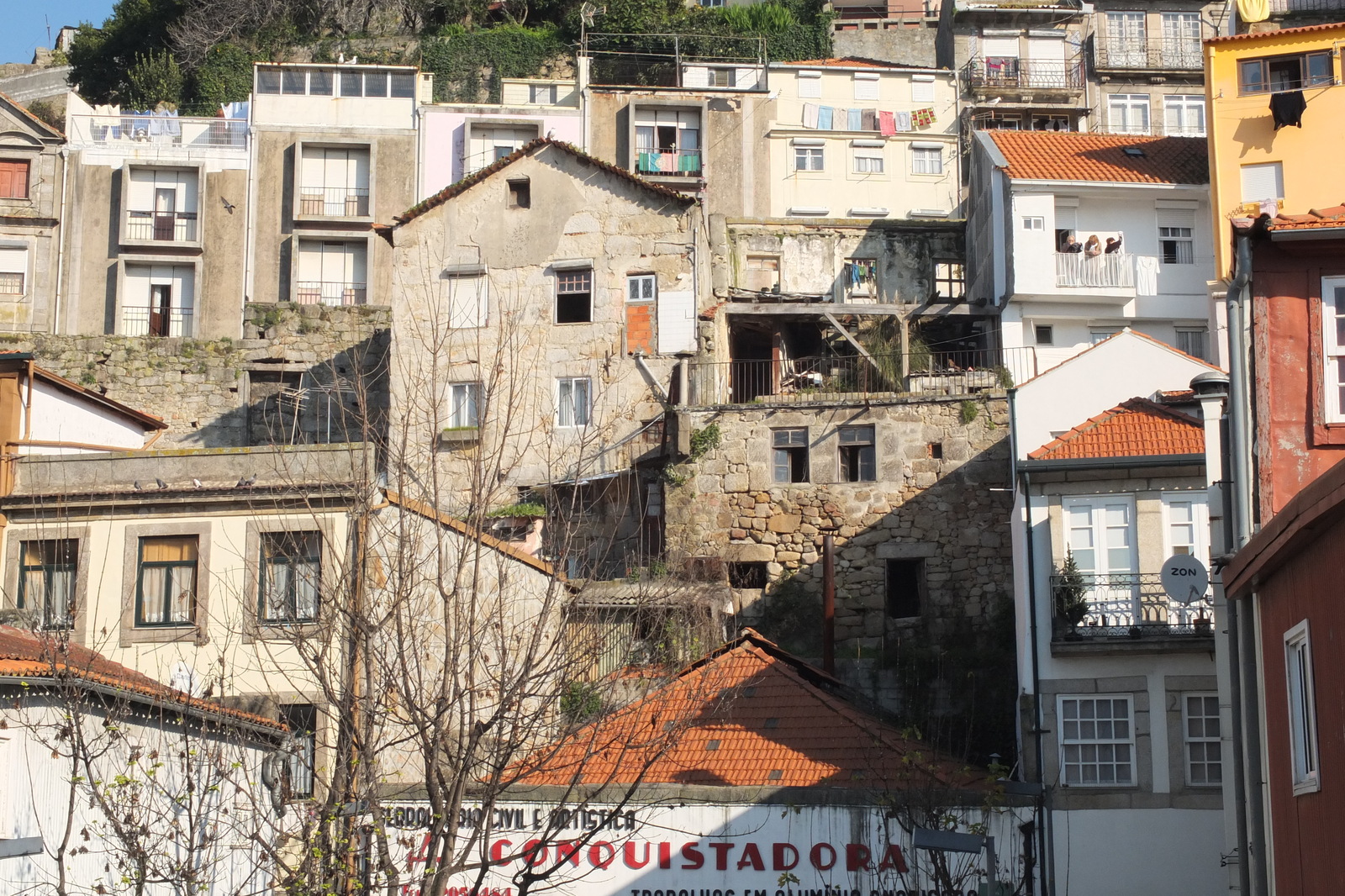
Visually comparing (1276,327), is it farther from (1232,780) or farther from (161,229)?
(161,229)

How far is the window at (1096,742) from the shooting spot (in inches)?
941

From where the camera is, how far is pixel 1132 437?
25312mm

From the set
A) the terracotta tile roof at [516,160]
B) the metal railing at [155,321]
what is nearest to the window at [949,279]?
the terracotta tile roof at [516,160]

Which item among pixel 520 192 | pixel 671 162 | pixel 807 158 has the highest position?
pixel 807 158

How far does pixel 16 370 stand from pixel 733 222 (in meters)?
20.2

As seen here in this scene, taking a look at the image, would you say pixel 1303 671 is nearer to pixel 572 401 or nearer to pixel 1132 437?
pixel 1132 437

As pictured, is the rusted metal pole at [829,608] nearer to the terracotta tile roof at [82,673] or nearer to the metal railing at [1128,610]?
the metal railing at [1128,610]

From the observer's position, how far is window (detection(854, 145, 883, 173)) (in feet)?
164

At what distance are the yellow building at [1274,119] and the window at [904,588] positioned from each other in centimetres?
1099

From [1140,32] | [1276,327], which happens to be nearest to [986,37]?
[1140,32]

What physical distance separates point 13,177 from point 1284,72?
34.5 metres

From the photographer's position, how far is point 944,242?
142 ft

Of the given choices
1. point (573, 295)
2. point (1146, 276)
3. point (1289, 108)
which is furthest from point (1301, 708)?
point (1289, 108)

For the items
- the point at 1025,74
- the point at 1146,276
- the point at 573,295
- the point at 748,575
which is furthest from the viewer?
the point at 1025,74
